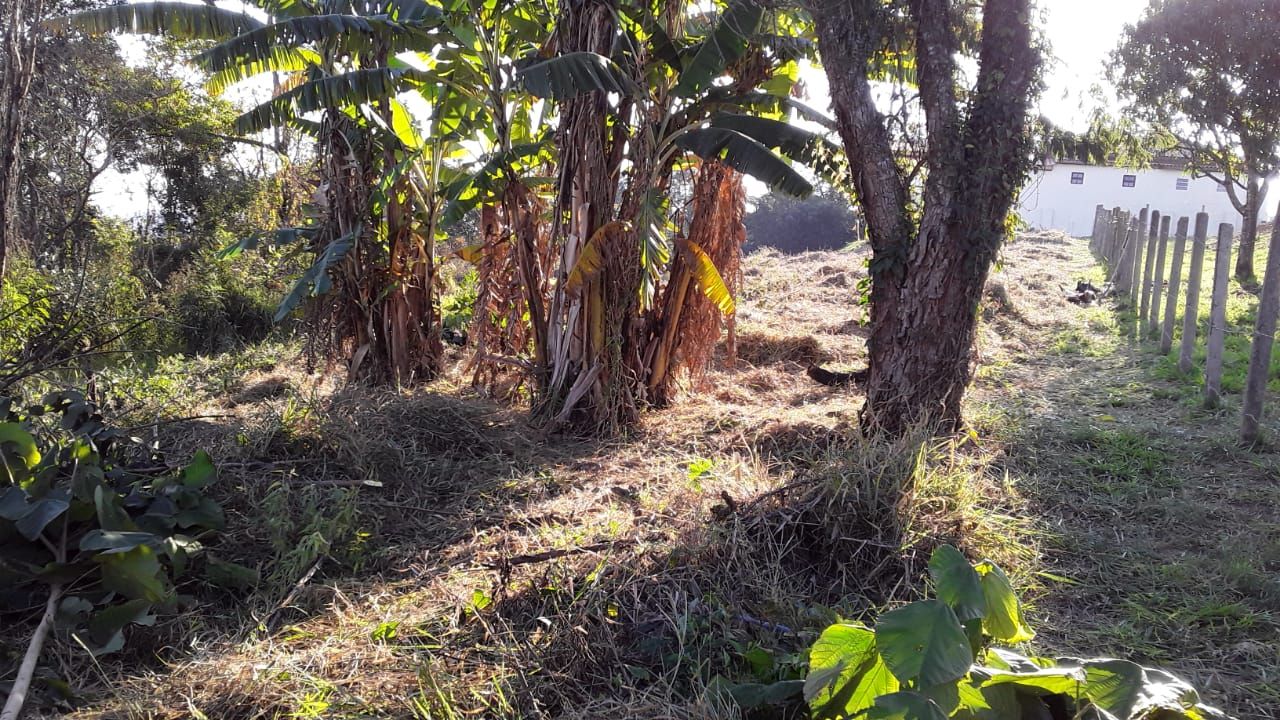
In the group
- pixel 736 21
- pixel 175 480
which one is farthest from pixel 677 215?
pixel 175 480

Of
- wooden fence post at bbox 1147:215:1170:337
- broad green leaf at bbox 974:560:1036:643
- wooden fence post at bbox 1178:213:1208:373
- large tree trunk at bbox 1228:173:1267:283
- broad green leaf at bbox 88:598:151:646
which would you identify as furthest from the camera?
large tree trunk at bbox 1228:173:1267:283

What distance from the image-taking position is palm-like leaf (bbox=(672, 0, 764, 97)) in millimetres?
6184

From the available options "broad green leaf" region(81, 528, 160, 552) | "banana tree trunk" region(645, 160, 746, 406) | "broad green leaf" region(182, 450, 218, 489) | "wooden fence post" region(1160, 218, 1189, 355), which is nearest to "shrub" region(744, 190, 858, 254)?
"wooden fence post" region(1160, 218, 1189, 355)

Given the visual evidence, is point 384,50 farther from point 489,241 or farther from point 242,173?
point 242,173

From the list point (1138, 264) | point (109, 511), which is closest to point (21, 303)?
point (109, 511)

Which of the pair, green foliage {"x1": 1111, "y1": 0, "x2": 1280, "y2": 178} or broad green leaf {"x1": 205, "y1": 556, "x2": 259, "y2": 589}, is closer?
broad green leaf {"x1": 205, "y1": 556, "x2": 259, "y2": 589}

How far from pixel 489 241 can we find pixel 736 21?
307cm

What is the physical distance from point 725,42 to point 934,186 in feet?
6.34

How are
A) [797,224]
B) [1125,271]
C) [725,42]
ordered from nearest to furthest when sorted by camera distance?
[725,42] → [1125,271] → [797,224]

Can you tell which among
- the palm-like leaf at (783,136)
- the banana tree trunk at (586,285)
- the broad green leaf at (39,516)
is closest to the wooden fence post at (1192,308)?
the palm-like leaf at (783,136)

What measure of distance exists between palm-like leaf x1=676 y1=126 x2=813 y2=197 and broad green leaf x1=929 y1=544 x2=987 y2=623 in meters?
4.89

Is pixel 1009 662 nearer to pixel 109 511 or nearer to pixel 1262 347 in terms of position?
pixel 109 511

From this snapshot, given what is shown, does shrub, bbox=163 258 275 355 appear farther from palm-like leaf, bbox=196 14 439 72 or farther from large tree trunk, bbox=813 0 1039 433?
large tree trunk, bbox=813 0 1039 433

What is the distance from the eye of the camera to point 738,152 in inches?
263
